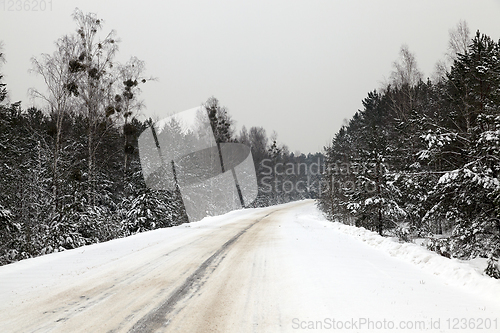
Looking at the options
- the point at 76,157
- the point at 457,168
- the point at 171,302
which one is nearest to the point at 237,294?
the point at 171,302

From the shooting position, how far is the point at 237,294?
16.5 feet

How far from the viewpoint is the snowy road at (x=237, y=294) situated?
12.7ft

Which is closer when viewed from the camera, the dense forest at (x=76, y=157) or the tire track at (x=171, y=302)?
the tire track at (x=171, y=302)

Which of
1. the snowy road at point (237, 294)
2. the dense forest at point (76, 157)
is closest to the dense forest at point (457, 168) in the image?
Result: the snowy road at point (237, 294)

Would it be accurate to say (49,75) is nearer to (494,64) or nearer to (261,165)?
(494,64)

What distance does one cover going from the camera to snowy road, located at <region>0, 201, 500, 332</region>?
388cm

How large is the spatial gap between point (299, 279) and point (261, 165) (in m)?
50.5

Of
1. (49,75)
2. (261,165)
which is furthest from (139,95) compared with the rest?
(261,165)

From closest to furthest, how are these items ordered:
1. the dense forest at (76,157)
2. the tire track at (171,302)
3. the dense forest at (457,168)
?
the tire track at (171,302) < the dense forest at (457,168) < the dense forest at (76,157)

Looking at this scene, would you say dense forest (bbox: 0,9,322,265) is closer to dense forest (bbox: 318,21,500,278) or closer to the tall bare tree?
the tall bare tree

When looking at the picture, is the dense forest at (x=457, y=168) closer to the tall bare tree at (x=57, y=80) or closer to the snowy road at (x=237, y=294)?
the snowy road at (x=237, y=294)

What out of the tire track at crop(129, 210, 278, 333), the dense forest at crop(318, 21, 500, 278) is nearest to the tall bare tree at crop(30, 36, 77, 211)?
the tire track at crop(129, 210, 278, 333)

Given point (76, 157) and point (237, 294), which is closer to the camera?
point (237, 294)

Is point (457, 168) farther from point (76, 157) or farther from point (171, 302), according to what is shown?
point (76, 157)
